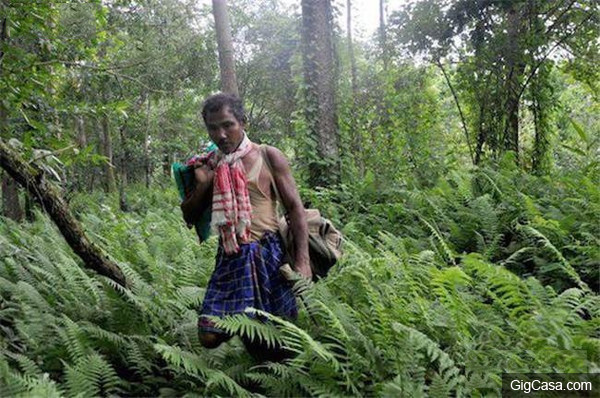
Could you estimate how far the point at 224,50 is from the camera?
9.10 meters

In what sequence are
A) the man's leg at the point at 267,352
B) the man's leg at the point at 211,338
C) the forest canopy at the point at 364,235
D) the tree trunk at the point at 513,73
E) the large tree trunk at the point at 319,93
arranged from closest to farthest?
the man's leg at the point at 211,338 < the forest canopy at the point at 364,235 < the man's leg at the point at 267,352 < the tree trunk at the point at 513,73 < the large tree trunk at the point at 319,93

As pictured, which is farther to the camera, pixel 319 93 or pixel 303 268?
pixel 319 93

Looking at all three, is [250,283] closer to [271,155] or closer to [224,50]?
[271,155]

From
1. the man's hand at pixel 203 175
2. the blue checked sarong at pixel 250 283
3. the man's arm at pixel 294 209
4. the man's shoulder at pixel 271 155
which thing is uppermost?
the man's shoulder at pixel 271 155

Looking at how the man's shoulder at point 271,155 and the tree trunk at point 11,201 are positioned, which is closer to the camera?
the man's shoulder at point 271,155

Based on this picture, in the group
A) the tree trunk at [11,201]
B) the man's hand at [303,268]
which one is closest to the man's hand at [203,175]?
the man's hand at [303,268]

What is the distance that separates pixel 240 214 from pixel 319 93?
5733 mm

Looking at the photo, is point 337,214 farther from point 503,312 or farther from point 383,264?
point 503,312

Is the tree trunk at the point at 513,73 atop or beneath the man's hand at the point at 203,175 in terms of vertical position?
atop

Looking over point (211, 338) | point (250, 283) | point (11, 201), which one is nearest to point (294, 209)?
point (250, 283)

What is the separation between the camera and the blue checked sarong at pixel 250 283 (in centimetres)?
296

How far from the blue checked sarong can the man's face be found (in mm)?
563

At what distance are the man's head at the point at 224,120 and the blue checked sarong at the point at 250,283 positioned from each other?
576 mm

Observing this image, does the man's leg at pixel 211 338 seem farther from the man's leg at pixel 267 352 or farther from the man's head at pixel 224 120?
the man's head at pixel 224 120
